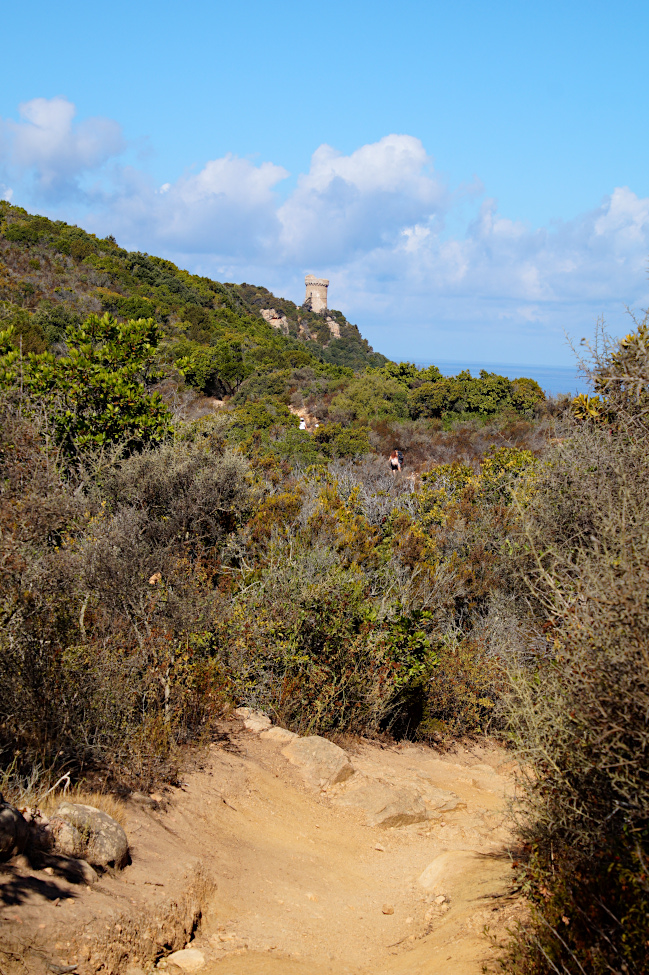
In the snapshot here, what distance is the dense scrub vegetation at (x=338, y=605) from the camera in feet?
9.92

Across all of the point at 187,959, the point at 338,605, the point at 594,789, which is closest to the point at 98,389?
the point at 338,605

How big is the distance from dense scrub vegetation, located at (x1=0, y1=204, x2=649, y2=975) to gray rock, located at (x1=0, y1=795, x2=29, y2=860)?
A: 466 mm

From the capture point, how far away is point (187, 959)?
3.60m

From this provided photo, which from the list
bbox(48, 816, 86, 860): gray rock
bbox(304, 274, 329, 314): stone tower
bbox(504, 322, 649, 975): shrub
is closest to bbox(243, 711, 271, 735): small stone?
bbox(48, 816, 86, 860): gray rock

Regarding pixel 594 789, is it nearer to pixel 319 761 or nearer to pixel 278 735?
pixel 319 761

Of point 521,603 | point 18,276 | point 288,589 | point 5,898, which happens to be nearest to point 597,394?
point 521,603

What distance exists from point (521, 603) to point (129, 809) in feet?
17.5

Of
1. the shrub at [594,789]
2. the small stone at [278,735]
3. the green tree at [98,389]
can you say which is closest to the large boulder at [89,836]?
the shrub at [594,789]

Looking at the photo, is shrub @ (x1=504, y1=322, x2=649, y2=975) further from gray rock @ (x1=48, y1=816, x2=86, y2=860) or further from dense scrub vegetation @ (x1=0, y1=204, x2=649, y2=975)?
gray rock @ (x1=48, y1=816, x2=86, y2=860)

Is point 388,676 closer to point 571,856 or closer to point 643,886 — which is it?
point 571,856

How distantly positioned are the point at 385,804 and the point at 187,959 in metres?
2.70

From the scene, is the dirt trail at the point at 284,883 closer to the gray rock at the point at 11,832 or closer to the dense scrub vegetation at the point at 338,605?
the gray rock at the point at 11,832

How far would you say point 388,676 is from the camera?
25.1ft

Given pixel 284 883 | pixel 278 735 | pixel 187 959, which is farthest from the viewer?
pixel 278 735
